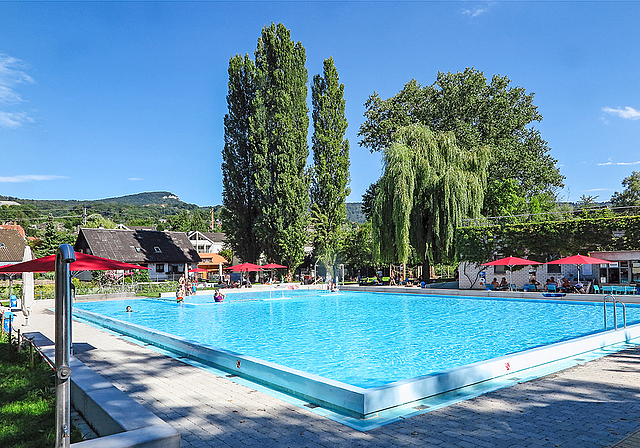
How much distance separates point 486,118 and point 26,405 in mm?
41201

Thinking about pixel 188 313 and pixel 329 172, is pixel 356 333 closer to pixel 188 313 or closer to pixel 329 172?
pixel 188 313

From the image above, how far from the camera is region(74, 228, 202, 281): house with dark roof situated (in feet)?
151

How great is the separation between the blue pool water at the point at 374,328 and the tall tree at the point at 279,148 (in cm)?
1188

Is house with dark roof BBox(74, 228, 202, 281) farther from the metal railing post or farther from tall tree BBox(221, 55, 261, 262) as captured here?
the metal railing post

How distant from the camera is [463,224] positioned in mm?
30859

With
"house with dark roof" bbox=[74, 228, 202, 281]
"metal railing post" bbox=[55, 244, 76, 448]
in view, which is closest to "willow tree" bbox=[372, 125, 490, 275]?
"house with dark roof" bbox=[74, 228, 202, 281]

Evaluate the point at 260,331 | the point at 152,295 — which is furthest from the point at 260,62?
the point at 260,331

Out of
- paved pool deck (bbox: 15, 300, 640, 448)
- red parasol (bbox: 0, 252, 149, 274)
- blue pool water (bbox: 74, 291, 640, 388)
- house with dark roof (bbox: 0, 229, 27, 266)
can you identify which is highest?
house with dark roof (bbox: 0, 229, 27, 266)

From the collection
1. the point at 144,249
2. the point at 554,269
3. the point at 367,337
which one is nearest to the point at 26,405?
the point at 367,337

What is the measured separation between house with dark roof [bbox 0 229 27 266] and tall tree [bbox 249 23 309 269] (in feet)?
93.3

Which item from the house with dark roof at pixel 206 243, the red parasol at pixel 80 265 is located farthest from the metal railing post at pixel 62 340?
the house with dark roof at pixel 206 243

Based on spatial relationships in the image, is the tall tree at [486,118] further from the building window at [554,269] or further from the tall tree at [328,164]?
the building window at [554,269]

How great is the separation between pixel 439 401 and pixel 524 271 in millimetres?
26264

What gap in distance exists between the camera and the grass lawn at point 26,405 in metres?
4.84
